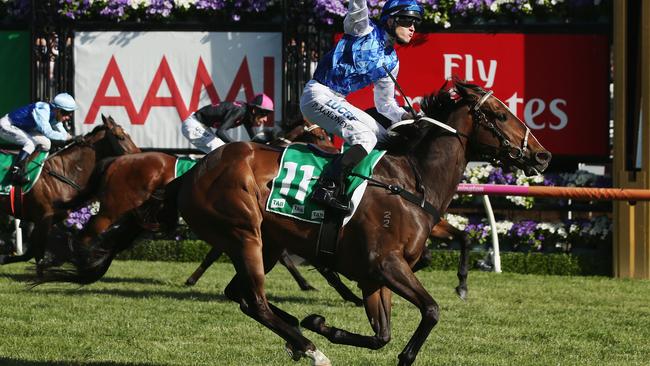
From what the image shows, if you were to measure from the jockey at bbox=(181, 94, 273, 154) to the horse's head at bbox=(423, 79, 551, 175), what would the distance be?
14.3 feet

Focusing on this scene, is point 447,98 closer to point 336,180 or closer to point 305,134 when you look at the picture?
point 336,180

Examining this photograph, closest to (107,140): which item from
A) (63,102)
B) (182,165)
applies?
(63,102)

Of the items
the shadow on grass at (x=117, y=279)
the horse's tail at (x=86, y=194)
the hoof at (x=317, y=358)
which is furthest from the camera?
the shadow on grass at (x=117, y=279)

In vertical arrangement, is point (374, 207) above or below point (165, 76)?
below

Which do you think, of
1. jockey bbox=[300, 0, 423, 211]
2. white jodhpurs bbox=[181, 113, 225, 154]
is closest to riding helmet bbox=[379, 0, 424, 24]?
jockey bbox=[300, 0, 423, 211]

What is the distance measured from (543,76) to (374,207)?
21.3 feet

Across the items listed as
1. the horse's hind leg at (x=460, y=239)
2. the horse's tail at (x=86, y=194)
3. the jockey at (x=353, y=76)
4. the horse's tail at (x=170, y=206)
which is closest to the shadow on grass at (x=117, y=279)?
the horse's tail at (x=86, y=194)

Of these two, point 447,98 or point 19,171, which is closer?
point 447,98

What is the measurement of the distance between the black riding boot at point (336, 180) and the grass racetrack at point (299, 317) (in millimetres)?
987

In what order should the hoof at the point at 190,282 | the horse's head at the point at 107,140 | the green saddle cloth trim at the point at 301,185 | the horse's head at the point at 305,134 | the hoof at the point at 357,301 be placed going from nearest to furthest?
the green saddle cloth trim at the point at 301,185 < the hoof at the point at 357,301 < the horse's head at the point at 305,134 < the hoof at the point at 190,282 < the horse's head at the point at 107,140

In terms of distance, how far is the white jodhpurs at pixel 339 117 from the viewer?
603cm

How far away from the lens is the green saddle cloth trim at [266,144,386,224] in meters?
5.84

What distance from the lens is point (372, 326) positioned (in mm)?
5805

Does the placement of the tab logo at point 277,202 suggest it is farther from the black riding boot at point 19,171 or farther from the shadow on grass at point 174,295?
the black riding boot at point 19,171
